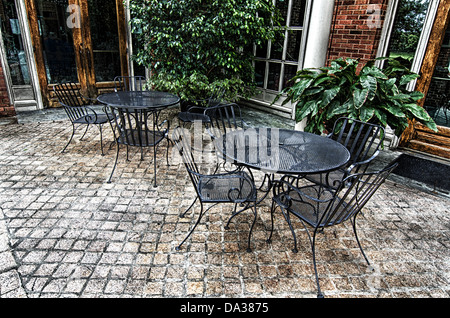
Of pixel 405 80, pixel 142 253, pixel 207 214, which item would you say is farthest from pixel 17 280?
pixel 405 80

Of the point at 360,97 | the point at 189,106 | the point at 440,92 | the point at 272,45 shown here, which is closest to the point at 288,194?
the point at 360,97

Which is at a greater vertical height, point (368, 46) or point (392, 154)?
point (368, 46)

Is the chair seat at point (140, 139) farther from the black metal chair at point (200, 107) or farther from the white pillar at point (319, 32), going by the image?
the white pillar at point (319, 32)

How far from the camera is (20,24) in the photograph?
5043 mm

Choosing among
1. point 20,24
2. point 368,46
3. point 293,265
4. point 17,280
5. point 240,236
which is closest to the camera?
point 17,280

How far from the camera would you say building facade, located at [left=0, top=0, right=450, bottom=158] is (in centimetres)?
394

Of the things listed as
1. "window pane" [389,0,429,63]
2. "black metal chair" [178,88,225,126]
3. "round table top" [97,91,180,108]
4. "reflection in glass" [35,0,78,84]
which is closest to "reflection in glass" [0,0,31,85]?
"reflection in glass" [35,0,78,84]

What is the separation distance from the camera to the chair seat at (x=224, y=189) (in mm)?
2162

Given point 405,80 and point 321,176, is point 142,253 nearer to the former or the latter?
point 321,176

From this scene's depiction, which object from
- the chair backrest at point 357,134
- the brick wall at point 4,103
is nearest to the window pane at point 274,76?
the chair backrest at point 357,134

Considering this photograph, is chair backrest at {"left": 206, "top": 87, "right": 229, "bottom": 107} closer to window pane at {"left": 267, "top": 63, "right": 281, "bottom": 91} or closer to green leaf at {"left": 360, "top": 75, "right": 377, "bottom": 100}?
window pane at {"left": 267, "top": 63, "right": 281, "bottom": 91}

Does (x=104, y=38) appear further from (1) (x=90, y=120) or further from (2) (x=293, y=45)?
(2) (x=293, y=45)

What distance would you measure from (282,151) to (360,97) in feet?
4.30

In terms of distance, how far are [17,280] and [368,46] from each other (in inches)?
187
